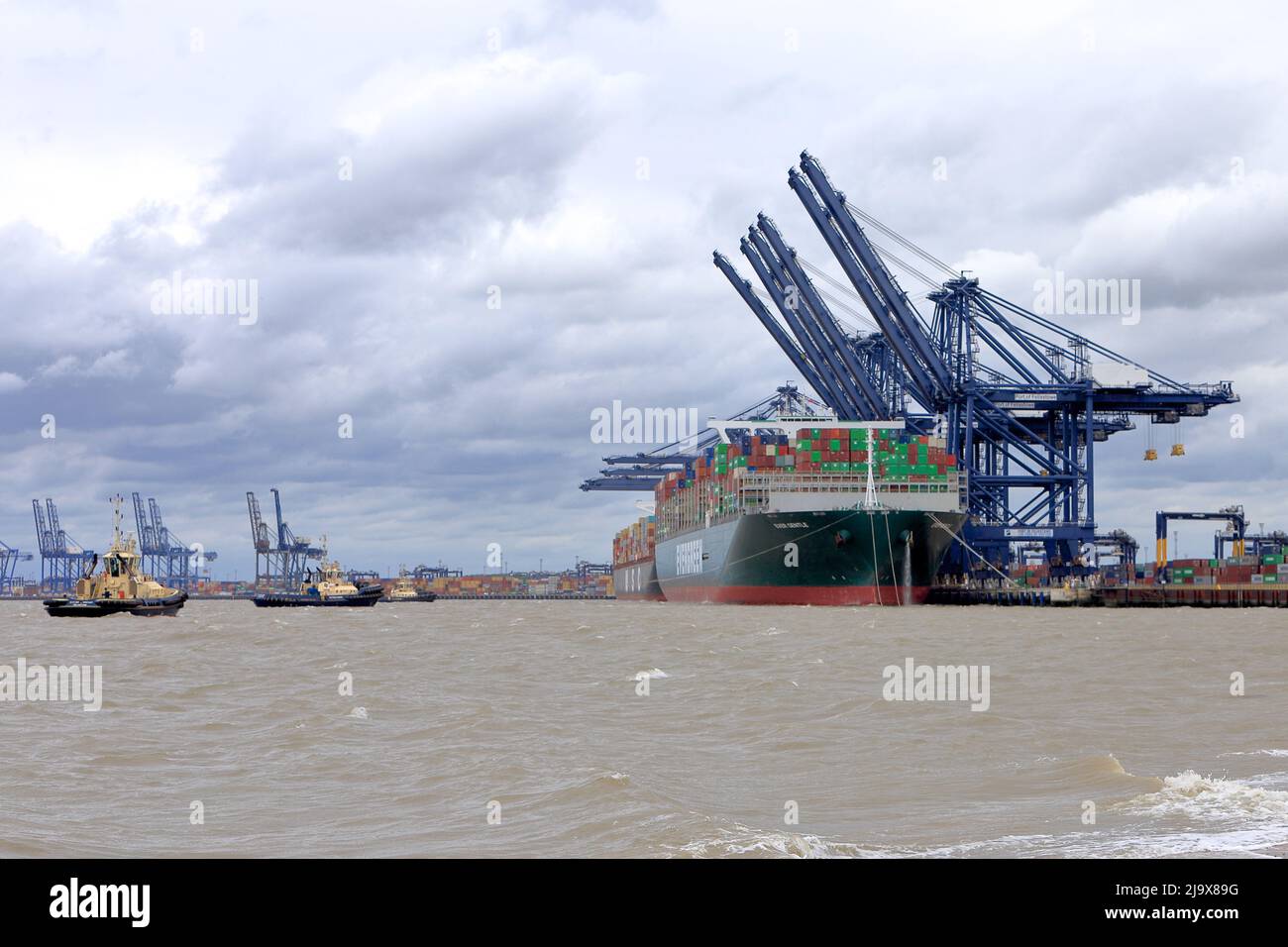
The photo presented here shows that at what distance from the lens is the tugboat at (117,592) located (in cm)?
7562

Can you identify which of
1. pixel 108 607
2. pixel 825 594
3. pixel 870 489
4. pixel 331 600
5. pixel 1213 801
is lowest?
pixel 331 600

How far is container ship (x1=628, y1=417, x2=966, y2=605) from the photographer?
82688 millimetres

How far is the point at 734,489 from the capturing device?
9038cm

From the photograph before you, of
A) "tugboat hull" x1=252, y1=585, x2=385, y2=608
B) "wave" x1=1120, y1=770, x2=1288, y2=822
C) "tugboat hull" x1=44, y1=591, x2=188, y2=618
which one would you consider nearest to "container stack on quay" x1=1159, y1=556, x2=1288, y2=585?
"tugboat hull" x1=252, y1=585, x2=385, y2=608

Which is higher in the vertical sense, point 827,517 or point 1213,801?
point 827,517

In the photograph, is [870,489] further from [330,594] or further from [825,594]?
[330,594]

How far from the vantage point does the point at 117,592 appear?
254ft

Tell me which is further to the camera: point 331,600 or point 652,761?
point 331,600

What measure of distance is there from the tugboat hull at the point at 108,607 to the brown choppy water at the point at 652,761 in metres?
42.2

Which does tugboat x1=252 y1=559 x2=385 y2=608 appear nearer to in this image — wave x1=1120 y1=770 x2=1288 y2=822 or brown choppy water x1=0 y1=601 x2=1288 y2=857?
brown choppy water x1=0 y1=601 x2=1288 y2=857

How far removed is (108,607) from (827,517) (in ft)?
137

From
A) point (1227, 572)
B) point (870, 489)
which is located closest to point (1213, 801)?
point (870, 489)

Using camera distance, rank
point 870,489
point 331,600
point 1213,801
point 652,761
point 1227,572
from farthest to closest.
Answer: point 331,600
point 1227,572
point 870,489
point 652,761
point 1213,801
